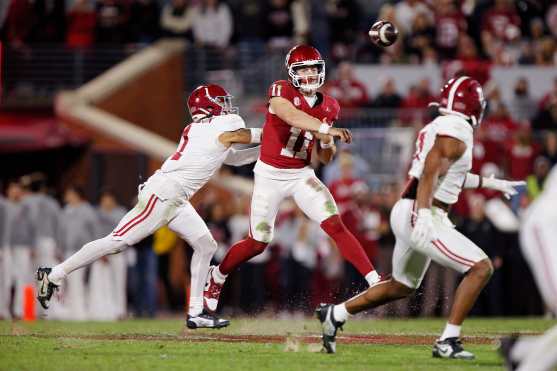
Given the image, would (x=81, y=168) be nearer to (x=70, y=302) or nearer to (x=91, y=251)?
(x=70, y=302)

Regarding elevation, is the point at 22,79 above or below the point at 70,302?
above

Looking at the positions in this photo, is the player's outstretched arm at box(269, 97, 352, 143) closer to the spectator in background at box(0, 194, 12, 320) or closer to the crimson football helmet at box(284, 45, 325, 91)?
the crimson football helmet at box(284, 45, 325, 91)

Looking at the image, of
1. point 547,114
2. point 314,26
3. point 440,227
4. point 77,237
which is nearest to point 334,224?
point 440,227

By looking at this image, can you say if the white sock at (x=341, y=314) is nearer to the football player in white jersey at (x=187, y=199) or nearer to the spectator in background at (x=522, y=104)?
the football player in white jersey at (x=187, y=199)

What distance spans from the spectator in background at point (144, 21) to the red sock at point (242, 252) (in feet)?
35.4

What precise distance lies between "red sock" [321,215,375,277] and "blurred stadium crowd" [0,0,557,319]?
450 centimetres

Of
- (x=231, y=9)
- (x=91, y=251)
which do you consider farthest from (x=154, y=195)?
(x=231, y=9)

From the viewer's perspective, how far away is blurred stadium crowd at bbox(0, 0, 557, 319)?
16688 mm

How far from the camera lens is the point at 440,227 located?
8.77 m

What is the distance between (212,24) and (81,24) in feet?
7.02

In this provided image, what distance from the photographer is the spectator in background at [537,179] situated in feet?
54.9

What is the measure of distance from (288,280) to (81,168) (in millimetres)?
4368

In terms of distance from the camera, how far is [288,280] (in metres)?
17.3

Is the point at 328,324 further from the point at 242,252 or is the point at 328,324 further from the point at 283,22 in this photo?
the point at 283,22
